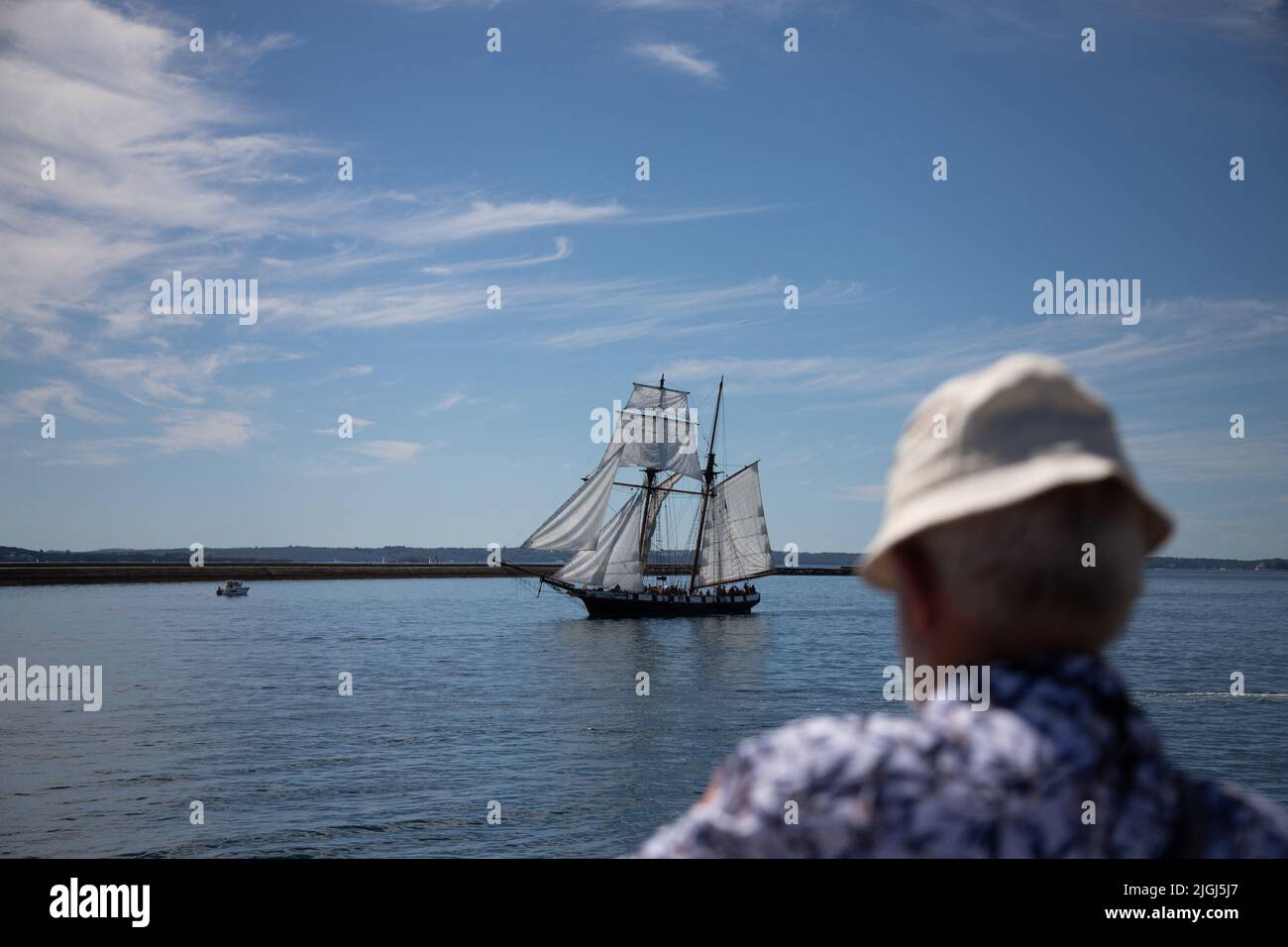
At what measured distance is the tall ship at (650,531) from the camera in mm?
90375

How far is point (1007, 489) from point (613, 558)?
9054 cm

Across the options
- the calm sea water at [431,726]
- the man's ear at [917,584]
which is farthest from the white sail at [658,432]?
the man's ear at [917,584]

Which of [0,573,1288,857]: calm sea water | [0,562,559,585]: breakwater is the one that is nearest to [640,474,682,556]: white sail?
[0,573,1288,857]: calm sea water

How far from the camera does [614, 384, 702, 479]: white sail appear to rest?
98125 millimetres

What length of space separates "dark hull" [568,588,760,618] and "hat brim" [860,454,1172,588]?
9178 cm

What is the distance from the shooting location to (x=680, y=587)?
333ft

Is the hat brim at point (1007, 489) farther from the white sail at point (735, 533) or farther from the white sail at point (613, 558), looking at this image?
the white sail at point (735, 533)

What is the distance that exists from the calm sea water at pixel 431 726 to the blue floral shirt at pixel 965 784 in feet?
65.6

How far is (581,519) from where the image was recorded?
293ft

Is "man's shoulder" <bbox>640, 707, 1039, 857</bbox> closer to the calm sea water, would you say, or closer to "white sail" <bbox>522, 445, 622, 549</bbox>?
the calm sea water
